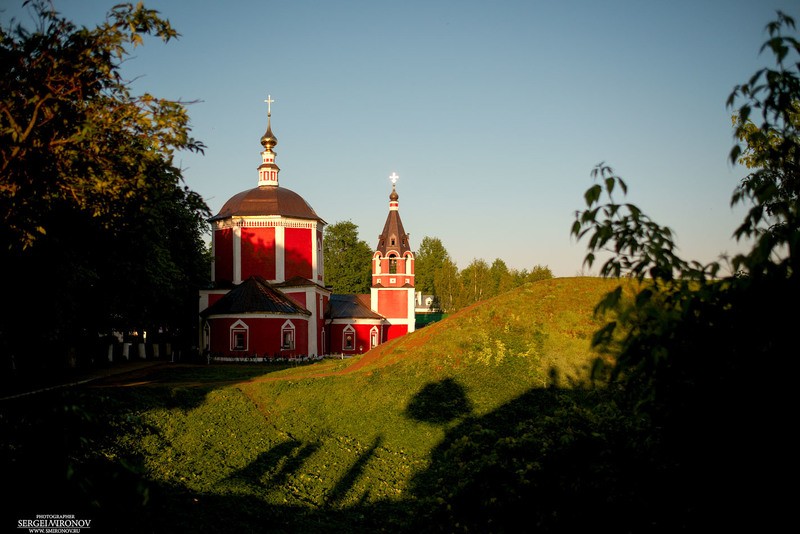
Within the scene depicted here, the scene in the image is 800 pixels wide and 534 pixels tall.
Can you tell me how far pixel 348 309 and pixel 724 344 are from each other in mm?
46743

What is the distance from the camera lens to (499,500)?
26.6ft

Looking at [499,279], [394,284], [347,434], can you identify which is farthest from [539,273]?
[347,434]

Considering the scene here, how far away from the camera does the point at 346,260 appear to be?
271ft

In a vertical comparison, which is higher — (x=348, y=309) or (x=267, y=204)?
(x=267, y=204)

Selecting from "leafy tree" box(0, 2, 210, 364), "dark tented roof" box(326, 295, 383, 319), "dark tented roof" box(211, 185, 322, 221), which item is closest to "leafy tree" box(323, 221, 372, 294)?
"dark tented roof" box(326, 295, 383, 319)

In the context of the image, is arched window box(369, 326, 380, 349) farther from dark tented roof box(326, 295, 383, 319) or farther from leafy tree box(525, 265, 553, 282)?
leafy tree box(525, 265, 553, 282)

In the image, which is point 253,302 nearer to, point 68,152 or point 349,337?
point 349,337

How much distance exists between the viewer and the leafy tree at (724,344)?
4219mm

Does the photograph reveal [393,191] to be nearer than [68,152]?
No

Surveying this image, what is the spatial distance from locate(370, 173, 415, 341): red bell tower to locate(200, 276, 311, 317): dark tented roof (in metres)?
12.5

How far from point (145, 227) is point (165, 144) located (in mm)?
2426

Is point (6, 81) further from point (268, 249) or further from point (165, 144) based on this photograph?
point (268, 249)

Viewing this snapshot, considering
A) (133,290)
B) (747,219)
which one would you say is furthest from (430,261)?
(747,219)

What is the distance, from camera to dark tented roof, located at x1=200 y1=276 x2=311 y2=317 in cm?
3891
